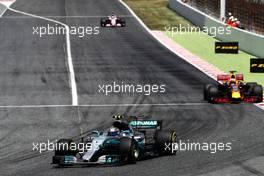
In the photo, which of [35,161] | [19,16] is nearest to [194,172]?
[35,161]

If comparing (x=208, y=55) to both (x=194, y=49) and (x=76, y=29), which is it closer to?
(x=194, y=49)

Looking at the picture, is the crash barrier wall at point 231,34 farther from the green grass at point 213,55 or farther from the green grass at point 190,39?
the green grass at point 213,55

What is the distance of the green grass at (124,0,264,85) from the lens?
3931cm

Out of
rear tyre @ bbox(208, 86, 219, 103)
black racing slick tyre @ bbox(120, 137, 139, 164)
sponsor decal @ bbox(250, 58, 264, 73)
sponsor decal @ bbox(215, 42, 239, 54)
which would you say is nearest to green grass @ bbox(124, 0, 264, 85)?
sponsor decal @ bbox(250, 58, 264, 73)

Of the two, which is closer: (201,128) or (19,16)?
(201,128)

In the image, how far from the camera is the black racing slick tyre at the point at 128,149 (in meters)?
17.7

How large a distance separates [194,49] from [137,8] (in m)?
23.4

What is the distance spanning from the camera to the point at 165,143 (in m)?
19.0

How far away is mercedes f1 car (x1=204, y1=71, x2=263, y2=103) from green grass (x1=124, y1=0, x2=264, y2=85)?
6286 mm

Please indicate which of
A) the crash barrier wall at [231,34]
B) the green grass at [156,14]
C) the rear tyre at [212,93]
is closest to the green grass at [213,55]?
the crash barrier wall at [231,34]

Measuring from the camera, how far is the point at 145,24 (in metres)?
59.7

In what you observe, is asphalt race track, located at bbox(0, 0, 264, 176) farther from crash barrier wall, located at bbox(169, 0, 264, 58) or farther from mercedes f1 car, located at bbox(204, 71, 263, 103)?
Result: crash barrier wall, located at bbox(169, 0, 264, 58)

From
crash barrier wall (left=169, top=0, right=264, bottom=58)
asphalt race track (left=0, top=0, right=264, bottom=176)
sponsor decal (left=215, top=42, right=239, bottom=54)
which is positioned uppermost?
crash barrier wall (left=169, top=0, right=264, bottom=58)

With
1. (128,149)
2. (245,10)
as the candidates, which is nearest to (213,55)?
(245,10)
